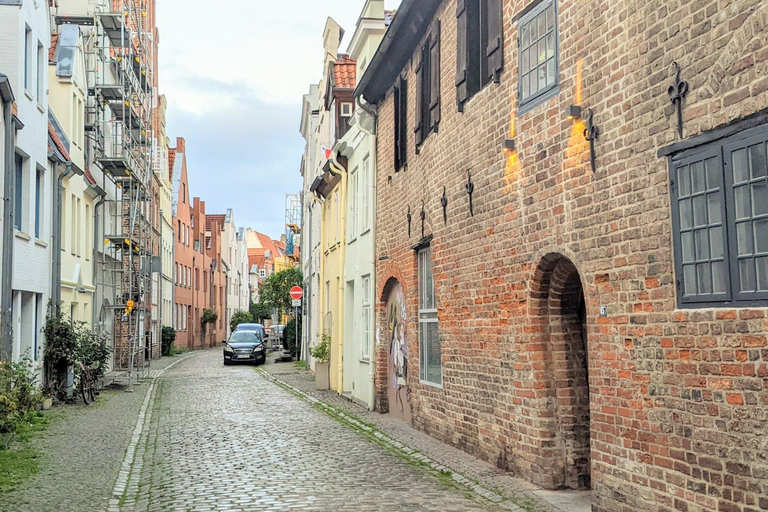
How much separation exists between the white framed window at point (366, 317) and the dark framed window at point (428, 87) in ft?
16.2

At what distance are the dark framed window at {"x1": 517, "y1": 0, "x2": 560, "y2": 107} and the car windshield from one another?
29.4 metres

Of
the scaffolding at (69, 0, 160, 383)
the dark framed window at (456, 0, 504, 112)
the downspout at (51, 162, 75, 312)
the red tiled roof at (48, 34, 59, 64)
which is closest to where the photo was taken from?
the dark framed window at (456, 0, 504, 112)

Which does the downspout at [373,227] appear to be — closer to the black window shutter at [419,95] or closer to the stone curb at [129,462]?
the black window shutter at [419,95]

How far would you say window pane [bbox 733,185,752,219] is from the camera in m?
5.80

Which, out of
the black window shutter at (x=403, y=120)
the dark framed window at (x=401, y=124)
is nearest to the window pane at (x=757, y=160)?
the dark framed window at (x=401, y=124)

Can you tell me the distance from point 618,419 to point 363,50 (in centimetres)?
1473

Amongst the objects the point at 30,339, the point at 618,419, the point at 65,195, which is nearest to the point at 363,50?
the point at 65,195

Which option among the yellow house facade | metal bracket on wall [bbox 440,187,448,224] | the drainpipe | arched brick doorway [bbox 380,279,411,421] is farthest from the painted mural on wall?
the yellow house facade

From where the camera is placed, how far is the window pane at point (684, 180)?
6398 millimetres

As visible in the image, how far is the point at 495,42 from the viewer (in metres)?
10.3

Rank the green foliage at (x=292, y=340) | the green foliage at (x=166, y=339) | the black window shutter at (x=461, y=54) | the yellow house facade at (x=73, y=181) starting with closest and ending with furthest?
the black window shutter at (x=461, y=54)
the yellow house facade at (x=73, y=181)
the green foliage at (x=292, y=340)
the green foliage at (x=166, y=339)

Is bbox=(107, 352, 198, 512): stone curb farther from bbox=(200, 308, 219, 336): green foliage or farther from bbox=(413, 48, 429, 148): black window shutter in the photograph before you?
bbox=(200, 308, 219, 336): green foliage

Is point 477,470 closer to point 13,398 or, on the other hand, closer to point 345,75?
point 13,398

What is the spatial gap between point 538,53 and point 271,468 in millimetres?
5631
